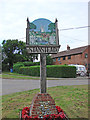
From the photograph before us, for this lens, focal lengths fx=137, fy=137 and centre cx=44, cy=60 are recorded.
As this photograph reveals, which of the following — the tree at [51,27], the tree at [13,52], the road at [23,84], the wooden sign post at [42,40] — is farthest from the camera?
the tree at [13,52]

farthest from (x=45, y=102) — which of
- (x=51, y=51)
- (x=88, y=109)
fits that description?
(x=88, y=109)

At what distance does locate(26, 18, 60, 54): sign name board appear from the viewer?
4.25 metres

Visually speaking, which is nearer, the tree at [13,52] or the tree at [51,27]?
the tree at [51,27]

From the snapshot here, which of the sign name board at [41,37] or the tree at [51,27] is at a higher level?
the tree at [51,27]

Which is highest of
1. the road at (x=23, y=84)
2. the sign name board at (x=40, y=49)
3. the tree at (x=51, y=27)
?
the tree at (x=51, y=27)

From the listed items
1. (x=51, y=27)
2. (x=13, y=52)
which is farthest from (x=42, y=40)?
(x=13, y=52)

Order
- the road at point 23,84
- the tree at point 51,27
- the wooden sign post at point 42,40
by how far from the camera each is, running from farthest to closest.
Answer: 1. the road at point 23,84
2. the tree at point 51,27
3. the wooden sign post at point 42,40

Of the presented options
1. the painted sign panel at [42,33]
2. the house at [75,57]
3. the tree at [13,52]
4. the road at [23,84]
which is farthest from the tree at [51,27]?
the tree at [13,52]

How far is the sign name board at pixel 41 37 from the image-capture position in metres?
4.25

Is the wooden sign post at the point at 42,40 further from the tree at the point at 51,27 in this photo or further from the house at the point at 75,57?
the house at the point at 75,57

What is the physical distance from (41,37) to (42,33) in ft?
0.44

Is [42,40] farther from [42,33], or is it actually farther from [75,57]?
[75,57]

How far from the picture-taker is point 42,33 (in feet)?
14.1

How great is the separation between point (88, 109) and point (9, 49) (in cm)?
4147
